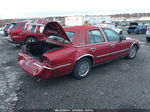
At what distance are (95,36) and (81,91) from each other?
1.78 m

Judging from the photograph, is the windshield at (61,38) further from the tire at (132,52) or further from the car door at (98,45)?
the tire at (132,52)

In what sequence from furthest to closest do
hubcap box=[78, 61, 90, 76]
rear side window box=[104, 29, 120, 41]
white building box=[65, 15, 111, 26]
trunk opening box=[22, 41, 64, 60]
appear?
white building box=[65, 15, 111, 26] < rear side window box=[104, 29, 120, 41] < trunk opening box=[22, 41, 64, 60] < hubcap box=[78, 61, 90, 76]

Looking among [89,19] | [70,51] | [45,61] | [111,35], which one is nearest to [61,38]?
[70,51]

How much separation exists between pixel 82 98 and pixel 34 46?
2.43 meters

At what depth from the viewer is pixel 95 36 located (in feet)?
13.1

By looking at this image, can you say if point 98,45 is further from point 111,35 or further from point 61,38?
point 61,38

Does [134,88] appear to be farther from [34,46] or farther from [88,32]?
[34,46]

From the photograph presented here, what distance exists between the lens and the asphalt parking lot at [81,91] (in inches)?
106

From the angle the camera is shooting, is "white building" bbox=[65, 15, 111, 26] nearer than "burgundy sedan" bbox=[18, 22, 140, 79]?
No

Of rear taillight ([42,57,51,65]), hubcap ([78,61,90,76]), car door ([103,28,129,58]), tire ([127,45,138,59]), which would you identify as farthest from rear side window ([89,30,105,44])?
tire ([127,45,138,59])

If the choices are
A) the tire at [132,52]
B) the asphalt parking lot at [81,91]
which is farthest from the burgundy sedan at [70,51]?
the tire at [132,52]

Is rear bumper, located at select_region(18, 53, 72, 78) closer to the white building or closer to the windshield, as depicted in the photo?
the windshield

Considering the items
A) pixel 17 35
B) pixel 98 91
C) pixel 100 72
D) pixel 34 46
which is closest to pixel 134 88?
pixel 98 91

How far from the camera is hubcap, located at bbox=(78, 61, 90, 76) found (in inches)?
147
